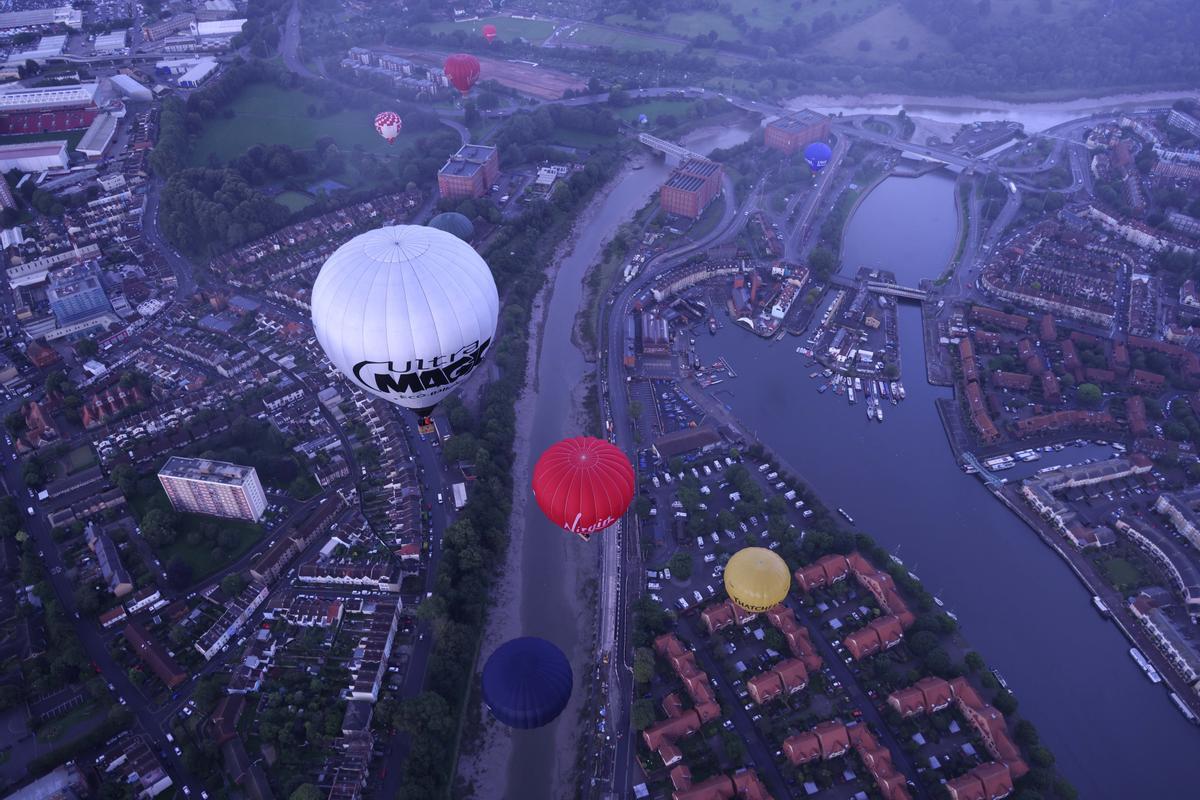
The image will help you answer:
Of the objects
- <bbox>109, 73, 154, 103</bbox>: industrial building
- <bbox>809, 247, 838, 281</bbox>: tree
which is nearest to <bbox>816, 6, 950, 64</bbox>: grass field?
<bbox>809, 247, 838, 281</bbox>: tree

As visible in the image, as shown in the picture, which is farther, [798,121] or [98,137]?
[798,121]

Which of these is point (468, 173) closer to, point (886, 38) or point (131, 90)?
point (131, 90)

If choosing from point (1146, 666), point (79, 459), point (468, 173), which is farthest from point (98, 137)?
point (1146, 666)

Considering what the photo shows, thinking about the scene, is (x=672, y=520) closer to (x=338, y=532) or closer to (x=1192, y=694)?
(x=338, y=532)

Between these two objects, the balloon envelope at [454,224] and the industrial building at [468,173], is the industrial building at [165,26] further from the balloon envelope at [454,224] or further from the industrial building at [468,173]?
the balloon envelope at [454,224]

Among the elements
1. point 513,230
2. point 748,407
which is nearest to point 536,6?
point 513,230

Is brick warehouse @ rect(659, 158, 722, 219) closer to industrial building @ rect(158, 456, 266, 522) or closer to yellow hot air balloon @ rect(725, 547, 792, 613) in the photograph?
yellow hot air balloon @ rect(725, 547, 792, 613)
